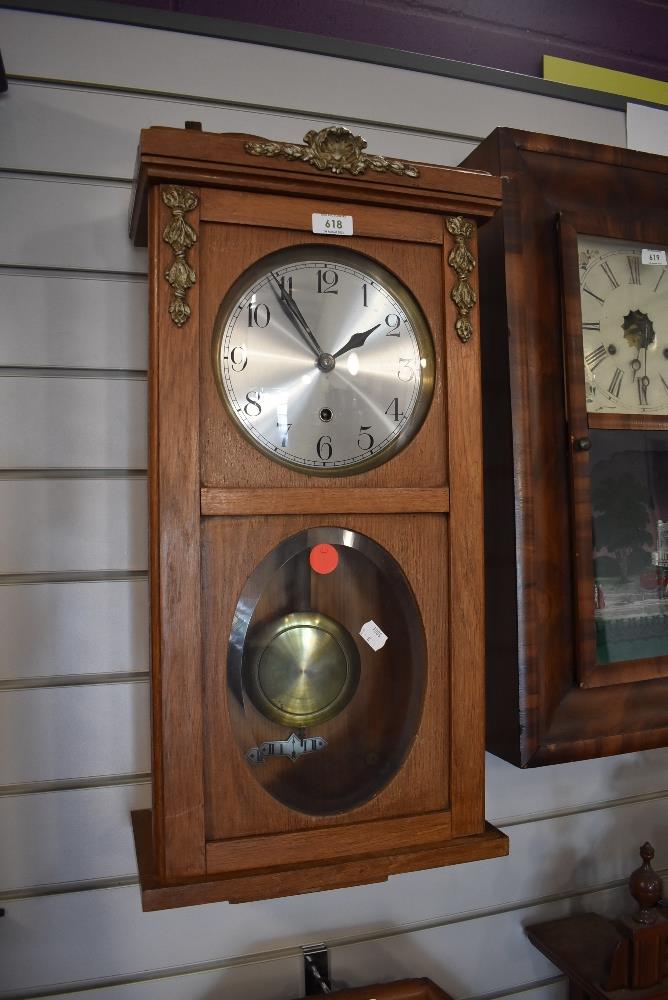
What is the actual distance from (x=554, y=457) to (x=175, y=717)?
0.57m

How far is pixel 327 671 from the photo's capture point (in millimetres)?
868

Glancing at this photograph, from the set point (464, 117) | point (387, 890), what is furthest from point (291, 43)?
point (387, 890)

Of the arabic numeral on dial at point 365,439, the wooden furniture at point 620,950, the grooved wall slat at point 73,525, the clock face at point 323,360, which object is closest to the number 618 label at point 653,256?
the clock face at point 323,360

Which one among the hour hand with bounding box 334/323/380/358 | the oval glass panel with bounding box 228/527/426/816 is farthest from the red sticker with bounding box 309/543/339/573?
the hour hand with bounding box 334/323/380/358

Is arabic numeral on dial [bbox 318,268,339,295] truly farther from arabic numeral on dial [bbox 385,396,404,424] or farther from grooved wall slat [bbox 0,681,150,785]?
grooved wall slat [bbox 0,681,150,785]

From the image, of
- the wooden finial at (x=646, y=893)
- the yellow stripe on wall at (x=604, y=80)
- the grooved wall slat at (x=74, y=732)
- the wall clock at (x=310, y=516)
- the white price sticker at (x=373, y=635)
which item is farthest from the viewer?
the yellow stripe on wall at (x=604, y=80)

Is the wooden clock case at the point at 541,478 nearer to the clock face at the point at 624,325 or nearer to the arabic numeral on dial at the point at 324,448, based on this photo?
the clock face at the point at 624,325

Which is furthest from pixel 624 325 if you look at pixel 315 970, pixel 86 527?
pixel 315 970

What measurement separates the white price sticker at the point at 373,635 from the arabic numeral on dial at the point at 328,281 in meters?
0.39

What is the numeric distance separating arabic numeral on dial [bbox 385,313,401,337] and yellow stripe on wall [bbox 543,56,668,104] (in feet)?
2.35

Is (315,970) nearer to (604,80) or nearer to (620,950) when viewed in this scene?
(620,950)

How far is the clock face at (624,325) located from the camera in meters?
1.01

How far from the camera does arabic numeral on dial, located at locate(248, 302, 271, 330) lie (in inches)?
32.8

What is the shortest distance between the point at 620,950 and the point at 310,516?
2.68ft
